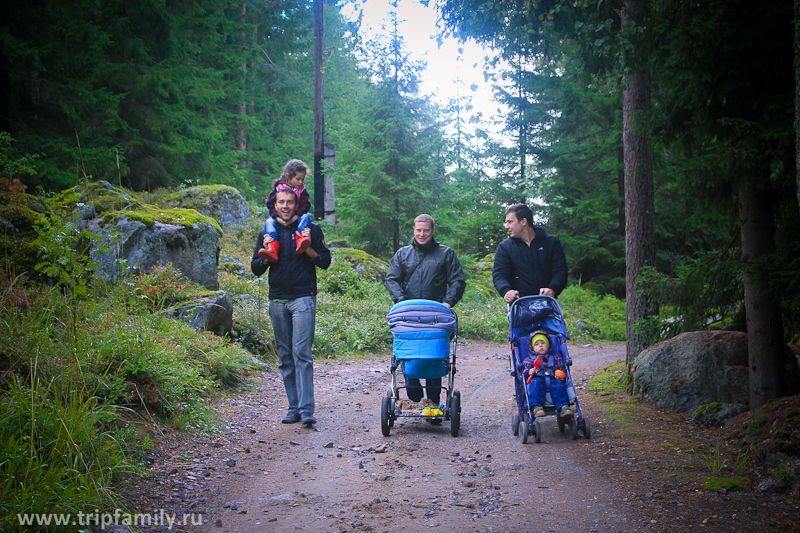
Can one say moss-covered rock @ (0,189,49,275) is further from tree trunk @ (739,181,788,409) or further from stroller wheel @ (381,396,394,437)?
tree trunk @ (739,181,788,409)

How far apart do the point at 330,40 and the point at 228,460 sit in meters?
32.7

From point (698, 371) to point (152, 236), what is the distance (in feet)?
26.9

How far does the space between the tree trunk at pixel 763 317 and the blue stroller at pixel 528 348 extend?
1.71m

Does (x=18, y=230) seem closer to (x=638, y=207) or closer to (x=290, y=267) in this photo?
(x=290, y=267)

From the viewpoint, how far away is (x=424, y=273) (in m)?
6.30

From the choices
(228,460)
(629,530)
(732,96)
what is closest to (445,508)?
(629,530)

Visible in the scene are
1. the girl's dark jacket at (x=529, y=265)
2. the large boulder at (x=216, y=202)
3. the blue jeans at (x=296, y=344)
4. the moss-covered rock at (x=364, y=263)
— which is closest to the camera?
the blue jeans at (x=296, y=344)

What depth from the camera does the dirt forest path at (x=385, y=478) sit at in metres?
3.44

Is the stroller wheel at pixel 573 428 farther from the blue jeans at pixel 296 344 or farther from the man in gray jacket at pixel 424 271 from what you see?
the blue jeans at pixel 296 344

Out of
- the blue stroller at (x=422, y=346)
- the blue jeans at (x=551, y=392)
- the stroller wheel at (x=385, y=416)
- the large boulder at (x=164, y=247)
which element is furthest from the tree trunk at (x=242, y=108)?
the blue jeans at (x=551, y=392)

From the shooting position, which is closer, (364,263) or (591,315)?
(364,263)

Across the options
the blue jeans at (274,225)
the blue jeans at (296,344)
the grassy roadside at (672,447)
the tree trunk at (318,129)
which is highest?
the tree trunk at (318,129)

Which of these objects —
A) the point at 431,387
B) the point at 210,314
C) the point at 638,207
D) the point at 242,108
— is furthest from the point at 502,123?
the point at 431,387

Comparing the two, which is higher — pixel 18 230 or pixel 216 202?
pixel 216 202
